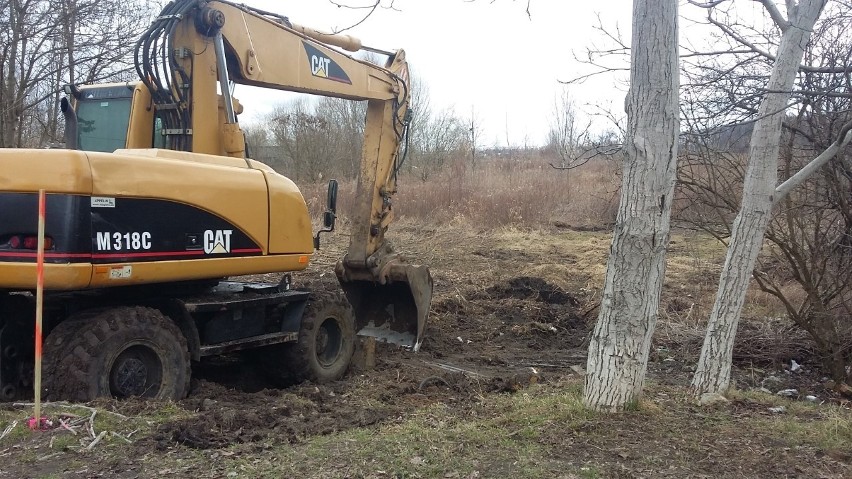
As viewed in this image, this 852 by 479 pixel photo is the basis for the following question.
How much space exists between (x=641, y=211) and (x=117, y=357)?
12.2 ft

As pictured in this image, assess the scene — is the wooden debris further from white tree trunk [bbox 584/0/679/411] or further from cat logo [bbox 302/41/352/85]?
cat logo [bbox 302/41/352/85]

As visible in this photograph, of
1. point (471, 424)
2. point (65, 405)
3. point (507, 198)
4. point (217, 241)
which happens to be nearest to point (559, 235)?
point (507, 198)

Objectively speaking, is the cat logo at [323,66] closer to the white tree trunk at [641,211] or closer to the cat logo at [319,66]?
the cat logo at [319,66]

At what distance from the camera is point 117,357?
5395 mm

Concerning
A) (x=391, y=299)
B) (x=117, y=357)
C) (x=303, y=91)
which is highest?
(x=303, y=91)

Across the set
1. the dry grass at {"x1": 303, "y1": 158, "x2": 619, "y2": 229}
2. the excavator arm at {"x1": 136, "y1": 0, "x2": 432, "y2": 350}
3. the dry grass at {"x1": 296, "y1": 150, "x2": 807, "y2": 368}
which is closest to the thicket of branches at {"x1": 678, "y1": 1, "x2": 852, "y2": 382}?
the dry grass at {"x1": 296, "y1": 150, "x2": 807, "y2": 368}

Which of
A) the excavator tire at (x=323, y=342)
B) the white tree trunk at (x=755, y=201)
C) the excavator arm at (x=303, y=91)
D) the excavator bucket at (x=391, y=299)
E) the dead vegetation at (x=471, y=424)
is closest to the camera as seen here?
the dead vegetation at (x=471, y=424)

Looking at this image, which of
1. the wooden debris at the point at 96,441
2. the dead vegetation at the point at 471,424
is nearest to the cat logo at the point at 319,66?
the dead vegetation at the point at 471,424

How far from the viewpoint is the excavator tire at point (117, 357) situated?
5.18 m

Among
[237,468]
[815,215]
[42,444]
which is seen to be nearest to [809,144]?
[815,215]

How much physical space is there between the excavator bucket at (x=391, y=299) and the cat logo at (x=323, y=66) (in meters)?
2.06

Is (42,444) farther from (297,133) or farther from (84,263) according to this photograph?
(297,133)

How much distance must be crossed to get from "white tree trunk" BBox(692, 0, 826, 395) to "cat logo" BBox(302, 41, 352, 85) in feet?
13.8

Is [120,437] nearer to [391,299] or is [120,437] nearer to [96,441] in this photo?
[96,441]
